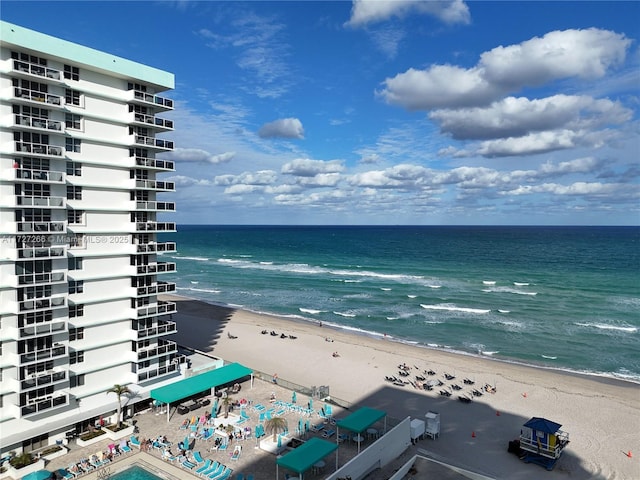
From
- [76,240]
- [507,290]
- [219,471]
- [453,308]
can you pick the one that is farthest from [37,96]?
[507,290]

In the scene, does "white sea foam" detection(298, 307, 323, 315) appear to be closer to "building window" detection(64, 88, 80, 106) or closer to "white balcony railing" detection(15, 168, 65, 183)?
"white balcony railing" detection(15, 168, 65, 183)

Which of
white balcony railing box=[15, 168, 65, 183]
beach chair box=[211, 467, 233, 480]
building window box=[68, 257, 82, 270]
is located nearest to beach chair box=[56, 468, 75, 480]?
beach chair box=[211, 467, 233, 480]

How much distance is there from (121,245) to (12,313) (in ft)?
25.9

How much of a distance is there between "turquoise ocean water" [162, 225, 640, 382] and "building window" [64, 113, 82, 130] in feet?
154

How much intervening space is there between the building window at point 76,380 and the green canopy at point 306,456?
597 inches

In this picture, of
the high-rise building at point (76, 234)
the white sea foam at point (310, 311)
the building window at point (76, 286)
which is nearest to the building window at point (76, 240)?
the high-rise building at point (76, 234)

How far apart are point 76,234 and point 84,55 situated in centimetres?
1125

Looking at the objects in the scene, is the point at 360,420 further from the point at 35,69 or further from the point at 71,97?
the point at 35,69

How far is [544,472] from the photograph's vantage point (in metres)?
28.5

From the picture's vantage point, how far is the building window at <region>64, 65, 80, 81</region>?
91.8 feet

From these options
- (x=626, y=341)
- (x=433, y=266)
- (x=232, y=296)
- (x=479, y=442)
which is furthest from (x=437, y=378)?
(x=433, y=266)

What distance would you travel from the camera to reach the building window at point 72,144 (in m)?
28.2

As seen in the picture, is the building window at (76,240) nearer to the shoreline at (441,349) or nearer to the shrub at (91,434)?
the shrub at (91,434)

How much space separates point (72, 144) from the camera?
28.6m
